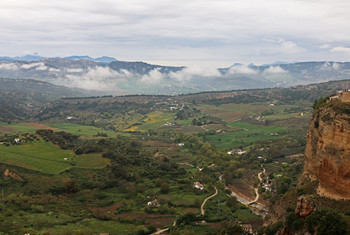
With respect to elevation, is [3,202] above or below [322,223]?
below

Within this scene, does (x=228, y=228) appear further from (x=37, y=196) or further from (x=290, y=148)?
(x=290, y=148)

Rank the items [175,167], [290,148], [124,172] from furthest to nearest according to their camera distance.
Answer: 1. [290,148]
2. [175,167]
3. [124,172]

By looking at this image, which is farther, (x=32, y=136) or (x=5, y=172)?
(x=32, y=136)

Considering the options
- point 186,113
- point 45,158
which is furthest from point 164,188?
point 186,113

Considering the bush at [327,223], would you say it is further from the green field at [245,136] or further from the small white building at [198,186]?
the green field at [245,136]

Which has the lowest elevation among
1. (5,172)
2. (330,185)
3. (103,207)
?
(103,207)

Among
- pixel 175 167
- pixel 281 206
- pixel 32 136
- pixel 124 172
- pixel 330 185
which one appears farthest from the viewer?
pixel 32 136

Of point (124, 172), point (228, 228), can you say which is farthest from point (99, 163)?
point (228, 228)
